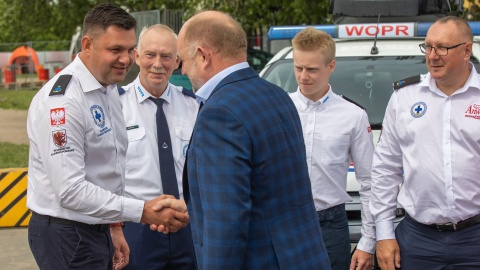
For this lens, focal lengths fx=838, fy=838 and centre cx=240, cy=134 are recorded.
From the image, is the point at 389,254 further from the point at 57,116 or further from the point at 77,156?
the point at 57,116

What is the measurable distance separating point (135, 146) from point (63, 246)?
39.6 inches

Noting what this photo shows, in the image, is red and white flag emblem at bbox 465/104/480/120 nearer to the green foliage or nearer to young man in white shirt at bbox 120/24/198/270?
young man in white shirt at bbox 120/24/198/270

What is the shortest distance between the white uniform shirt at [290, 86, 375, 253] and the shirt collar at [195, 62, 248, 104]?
1.68m

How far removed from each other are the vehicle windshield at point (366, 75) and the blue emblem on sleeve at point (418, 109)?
256 centimetres

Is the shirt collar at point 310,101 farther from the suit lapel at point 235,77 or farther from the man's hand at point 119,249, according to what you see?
the suit lapel at point 235,77

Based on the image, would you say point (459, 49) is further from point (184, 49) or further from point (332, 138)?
point (184, 49)

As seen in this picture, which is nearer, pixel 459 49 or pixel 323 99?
pixel 459 49

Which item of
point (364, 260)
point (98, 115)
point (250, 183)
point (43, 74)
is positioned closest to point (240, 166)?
point (250, 183)

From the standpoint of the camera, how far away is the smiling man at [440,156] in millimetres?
3885

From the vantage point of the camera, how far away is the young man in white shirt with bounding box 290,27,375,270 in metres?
4.69

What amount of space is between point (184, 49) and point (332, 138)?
5.85 feet

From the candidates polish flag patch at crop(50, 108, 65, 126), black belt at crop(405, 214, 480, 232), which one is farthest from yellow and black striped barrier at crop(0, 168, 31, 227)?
black belt at crop(405, 214, 480, 232)

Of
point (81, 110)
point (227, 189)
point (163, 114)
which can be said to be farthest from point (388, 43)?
point (227, 189)

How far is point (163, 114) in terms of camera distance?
15.5 feet
